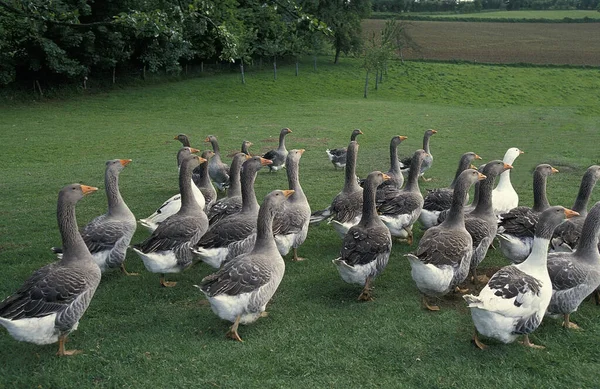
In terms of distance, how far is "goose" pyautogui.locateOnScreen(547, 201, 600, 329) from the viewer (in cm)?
672

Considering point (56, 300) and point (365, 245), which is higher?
point (56, 300)

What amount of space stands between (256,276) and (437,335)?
2.43 m

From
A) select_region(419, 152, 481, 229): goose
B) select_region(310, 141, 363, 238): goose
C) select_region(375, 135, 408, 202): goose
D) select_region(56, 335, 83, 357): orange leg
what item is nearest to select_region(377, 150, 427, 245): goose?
select_region(375, 135, 408, 202): goose

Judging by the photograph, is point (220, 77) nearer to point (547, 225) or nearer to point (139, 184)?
point (139, 184)

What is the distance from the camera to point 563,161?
57.6 feet

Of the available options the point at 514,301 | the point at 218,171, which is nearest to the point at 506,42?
the point at 218,171

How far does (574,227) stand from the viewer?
8297 millimetres

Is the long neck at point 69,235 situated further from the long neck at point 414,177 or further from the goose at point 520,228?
the goose at point 520,228

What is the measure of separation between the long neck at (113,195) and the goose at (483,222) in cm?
579

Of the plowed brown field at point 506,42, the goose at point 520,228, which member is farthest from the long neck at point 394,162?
the plowed brown field at point 506,42

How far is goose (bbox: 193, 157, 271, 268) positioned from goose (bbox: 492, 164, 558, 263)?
4054 mm

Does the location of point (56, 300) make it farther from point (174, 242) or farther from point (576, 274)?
point (576, 274)

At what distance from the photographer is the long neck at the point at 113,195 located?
9.07 meters

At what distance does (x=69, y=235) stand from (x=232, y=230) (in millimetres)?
2473
